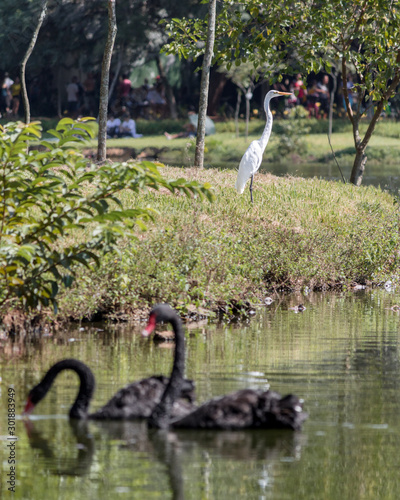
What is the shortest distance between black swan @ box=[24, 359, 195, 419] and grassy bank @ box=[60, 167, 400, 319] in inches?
142

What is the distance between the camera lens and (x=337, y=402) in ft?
29.3

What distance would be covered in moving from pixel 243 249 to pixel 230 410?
7.26 metres

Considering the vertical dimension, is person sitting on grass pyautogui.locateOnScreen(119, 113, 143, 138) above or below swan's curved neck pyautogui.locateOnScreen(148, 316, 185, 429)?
above

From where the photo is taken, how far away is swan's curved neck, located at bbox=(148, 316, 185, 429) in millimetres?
7855

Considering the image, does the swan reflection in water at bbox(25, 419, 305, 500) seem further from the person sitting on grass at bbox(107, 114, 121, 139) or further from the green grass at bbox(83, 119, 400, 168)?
the person sitting on grass at bbox(107, 114, 121, 139)

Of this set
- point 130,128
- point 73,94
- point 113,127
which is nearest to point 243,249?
point 130,128

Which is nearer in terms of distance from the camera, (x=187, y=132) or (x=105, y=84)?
(x=105, y=84)

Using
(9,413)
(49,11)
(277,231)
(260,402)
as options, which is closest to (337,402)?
(260,402)

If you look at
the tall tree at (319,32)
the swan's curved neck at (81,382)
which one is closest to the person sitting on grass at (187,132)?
the tall tree at (319,32)

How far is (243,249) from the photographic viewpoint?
49.3ft

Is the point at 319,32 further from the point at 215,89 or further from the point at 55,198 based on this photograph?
the point at 215,89

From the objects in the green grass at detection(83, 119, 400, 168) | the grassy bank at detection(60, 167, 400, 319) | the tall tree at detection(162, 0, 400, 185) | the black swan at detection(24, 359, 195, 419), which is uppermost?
the tall tree at detection(162, 0, 400, 185)

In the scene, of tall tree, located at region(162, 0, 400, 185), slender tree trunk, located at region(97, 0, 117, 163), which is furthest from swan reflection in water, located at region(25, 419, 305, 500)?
tall tree, located at region(162, 0, 400, 185)

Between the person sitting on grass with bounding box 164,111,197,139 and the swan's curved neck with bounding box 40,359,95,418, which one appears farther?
the person sitting on grass with bounding box 164,111,197,139
